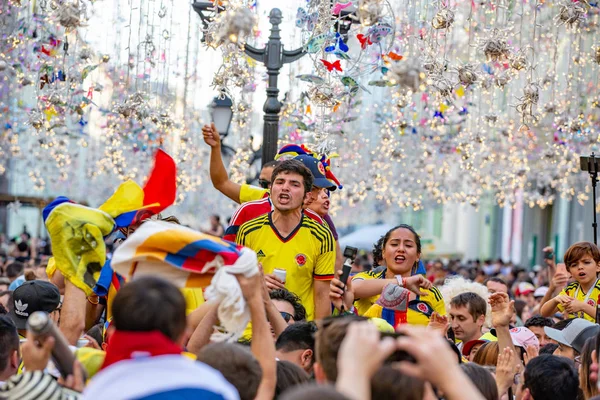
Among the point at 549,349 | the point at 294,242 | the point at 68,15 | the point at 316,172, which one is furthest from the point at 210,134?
the point at 549,349

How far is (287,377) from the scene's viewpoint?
5113mm

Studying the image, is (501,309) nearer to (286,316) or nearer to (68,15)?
(286,316)

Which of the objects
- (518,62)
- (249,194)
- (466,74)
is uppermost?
(518,62)

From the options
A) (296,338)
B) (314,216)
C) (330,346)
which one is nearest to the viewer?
(330,346)

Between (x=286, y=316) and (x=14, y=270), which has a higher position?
(x=286, y=316)

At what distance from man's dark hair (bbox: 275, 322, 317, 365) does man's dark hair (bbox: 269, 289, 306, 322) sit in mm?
1077

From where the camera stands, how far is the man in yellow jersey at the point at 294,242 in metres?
7.66

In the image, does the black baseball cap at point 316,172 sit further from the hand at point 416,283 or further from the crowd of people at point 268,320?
the hand at point 416,283

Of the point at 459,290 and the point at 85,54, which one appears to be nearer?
the point at 459,290

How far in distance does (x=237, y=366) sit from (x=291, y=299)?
2.57 m

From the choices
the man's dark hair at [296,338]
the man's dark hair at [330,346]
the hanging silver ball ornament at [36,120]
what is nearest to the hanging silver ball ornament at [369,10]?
the man's dark hair at [296,338]

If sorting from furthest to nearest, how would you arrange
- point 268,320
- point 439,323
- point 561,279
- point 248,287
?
point 561,279, point 439,323, point 268,320, point 248,287

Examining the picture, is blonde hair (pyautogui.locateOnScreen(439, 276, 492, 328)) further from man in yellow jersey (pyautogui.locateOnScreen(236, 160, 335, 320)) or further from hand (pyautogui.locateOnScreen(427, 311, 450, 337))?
hand (pyautogui.locateOnScreen(427, 311, 450, 337))

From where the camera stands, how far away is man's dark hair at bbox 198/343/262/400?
4.56 metres
